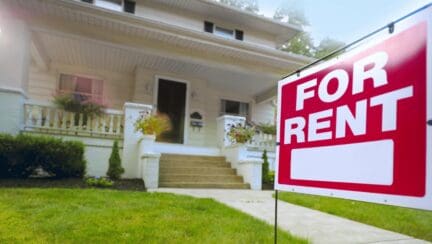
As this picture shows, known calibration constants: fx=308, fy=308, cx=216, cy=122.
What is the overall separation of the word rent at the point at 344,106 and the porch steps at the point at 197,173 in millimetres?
5003

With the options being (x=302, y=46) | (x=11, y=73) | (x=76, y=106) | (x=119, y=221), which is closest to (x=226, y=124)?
(x=76, y=106)

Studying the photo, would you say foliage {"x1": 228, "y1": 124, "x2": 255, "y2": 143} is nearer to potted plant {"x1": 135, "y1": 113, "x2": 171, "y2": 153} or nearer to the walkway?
potted plant {"x1": 135, "y1": 113, "x2": 171, "y2": 153}

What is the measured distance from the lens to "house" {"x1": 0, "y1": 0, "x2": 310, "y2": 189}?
6.93 meters

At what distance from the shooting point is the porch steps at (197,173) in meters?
7.18

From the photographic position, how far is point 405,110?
1.61 m

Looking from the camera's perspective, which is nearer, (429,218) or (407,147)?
(407,147)

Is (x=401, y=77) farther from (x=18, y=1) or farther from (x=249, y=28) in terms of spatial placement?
(x=249, y=28)

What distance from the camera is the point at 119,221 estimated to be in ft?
11.5

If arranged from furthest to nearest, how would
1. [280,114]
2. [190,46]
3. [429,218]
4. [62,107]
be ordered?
[190,46] < [62,107] < [429,218] < [280,114]

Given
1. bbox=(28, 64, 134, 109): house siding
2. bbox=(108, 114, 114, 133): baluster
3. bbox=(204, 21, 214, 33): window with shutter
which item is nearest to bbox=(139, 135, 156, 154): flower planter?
bbox=(108, 114, 114, 133): baluster

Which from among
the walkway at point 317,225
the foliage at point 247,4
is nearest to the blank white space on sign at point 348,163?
the walkway at point 317,225

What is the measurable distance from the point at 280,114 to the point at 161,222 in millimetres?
1924

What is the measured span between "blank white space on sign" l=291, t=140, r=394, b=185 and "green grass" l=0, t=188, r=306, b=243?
125cm

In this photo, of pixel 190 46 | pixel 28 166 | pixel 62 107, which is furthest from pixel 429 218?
pixel 62 107
